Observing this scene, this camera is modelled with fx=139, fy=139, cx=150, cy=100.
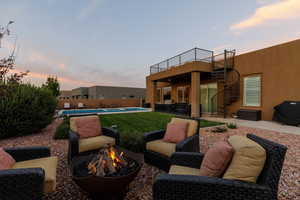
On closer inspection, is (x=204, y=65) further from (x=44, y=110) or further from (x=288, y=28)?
(x=44, y=110)

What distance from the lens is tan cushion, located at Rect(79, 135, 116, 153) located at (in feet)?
9.70

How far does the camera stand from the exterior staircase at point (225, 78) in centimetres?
914

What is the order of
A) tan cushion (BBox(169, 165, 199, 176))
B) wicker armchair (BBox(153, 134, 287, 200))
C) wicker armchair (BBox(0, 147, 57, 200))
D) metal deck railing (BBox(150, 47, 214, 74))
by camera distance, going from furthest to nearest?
metal deck railing (BBox(150, 47, 214, 74)), tan cushion (BBox(169, 165, 199, 176)), wicker armchair (BBox(0, 147, 57, 200)), wicker armchair (BBox(153, 134, 287, 200))

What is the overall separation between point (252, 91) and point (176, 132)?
8.11 meters

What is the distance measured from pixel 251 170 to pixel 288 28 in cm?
986

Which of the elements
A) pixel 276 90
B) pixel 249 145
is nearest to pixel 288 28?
pixel 276 90

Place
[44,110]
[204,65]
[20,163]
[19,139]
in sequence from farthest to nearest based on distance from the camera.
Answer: [204,65] → [44,110] → [19,139] → [20,163]

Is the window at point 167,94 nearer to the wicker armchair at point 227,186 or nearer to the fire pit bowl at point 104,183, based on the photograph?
the fire pit bowl at point 104,183

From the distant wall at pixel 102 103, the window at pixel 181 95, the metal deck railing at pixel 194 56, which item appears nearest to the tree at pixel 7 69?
the metal deck railing at pixel 194 56

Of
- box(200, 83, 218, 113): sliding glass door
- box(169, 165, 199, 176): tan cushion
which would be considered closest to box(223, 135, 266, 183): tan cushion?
box(169, 165, 199, 176): tan cushion

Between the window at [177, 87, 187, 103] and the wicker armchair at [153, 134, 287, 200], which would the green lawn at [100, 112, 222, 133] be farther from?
the window at [177, 87, 187, 103]

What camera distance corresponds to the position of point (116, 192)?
182 centimetres

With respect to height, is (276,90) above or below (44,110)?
above

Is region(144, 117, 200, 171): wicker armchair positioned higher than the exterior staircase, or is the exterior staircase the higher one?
the exterior staircase
